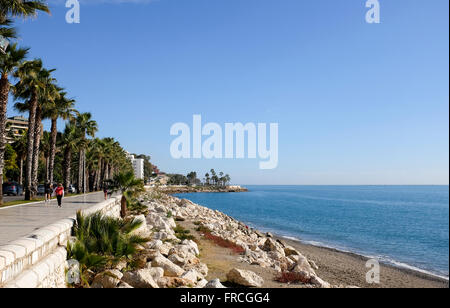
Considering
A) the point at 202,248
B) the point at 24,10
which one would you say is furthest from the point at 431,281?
the point at 24,10

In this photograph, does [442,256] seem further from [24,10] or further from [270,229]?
[24,10]

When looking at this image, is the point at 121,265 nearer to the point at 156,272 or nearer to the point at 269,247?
the point at 156,272

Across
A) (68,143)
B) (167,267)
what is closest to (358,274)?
(167,267)

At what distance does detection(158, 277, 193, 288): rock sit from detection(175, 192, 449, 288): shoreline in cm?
982

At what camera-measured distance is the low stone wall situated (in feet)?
17.4

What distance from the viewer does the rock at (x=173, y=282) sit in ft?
28.9

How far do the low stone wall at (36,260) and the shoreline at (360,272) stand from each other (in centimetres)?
1294

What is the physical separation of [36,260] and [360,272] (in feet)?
61.9

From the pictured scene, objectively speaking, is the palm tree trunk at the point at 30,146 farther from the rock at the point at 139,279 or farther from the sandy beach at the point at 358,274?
the sandy beach at the point at 358,274

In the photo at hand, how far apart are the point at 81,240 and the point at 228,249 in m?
9.66

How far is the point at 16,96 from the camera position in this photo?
26031 mm

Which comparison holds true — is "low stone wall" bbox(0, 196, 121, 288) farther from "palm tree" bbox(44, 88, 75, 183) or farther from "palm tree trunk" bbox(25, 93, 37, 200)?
"palm tree" bbox(44, 88, 75, 183)

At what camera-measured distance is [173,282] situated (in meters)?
8.97

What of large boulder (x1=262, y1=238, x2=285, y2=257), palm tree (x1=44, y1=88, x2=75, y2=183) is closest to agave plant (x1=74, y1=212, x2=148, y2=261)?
large boulder (x1=262, y1=238, x2=285, y2=257)
